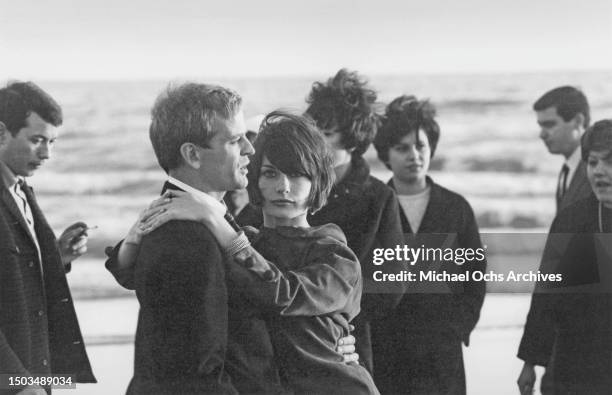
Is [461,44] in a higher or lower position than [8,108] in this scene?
higher

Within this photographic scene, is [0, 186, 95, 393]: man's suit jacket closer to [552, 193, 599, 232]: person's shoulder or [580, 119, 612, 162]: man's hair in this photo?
[552, 193, 599, 232]: person's shoulder

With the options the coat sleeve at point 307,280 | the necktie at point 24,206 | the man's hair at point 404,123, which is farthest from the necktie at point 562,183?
the necktie at point 24,206

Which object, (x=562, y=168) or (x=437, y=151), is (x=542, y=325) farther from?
(x=437, y=151)

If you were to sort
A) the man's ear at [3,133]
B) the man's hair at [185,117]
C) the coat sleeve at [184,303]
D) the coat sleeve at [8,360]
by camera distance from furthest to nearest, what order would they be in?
the man's ear at [3,133] → the coat sleeve at [8,360] → the man's hair at [185,117] → the coat sleeve at [184,303]

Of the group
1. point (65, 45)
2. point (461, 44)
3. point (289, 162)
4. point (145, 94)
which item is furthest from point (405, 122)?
point (65, 45)

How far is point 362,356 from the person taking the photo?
2453 mm

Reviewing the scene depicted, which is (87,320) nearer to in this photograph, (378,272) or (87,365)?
(87,365)

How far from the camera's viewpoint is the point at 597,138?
8.55 ft

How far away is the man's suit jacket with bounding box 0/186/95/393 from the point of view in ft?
7.73

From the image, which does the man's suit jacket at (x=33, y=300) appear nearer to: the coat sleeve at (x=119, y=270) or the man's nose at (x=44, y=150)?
the man's nose at (x=44, y=150)

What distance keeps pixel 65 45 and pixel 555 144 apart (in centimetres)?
159

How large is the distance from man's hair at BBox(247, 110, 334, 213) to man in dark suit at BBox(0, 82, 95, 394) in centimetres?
67

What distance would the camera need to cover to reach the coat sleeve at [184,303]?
1.81m

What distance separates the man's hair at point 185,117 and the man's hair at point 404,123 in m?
0.74
